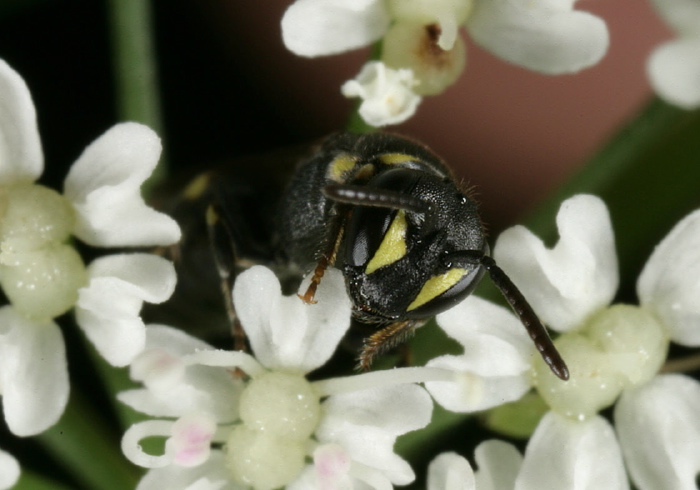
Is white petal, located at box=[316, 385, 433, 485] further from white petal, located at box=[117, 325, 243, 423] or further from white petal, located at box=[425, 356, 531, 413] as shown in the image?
white petal, located at box=[117, 325, 243, 423]

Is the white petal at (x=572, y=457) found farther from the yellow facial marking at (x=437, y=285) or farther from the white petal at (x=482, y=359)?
the yellow facial marking at (x=437, y=285)

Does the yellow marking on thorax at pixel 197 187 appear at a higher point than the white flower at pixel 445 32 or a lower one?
lower

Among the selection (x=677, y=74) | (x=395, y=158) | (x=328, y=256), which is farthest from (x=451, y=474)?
(x=677, y=74)

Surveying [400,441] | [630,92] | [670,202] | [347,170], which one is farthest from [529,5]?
[630,92]

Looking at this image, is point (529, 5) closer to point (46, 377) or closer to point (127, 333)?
point (127, 333)

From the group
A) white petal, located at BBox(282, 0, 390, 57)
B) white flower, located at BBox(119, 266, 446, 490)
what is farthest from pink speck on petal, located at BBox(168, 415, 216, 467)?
white petal, located at BBox(282, 0, 390, 57)

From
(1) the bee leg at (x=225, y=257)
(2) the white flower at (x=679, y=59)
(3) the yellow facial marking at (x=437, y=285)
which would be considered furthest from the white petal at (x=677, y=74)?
(1) the bee leg at (x=225, y=257)

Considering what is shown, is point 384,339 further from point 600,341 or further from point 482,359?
point 600,341
